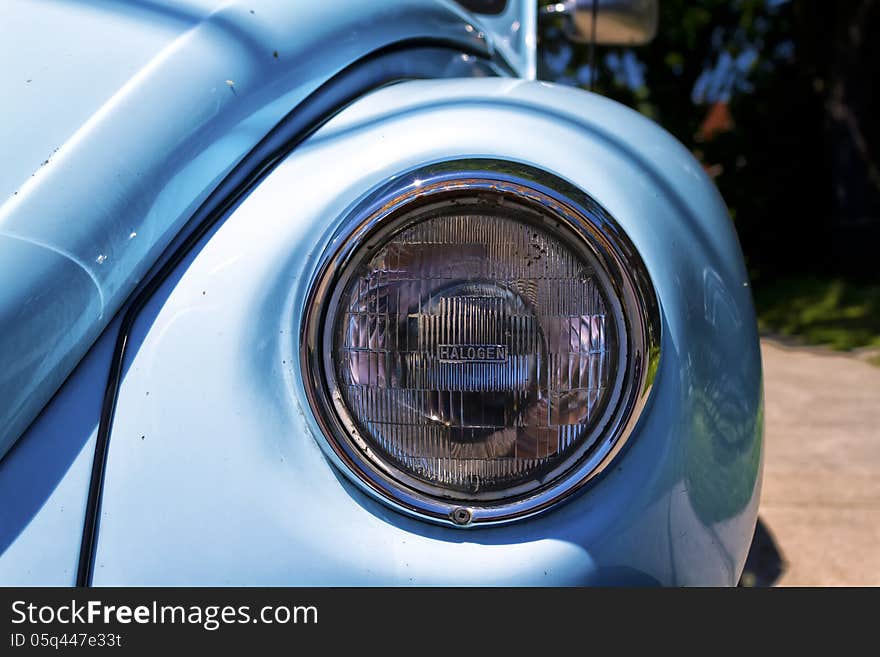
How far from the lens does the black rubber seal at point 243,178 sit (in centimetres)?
79

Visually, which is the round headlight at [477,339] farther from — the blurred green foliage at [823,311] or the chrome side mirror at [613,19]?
the blurred green foliage at [823,311]

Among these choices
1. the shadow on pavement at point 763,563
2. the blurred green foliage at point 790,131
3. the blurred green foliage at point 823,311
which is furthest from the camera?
the blurred green foliage at point 790,131

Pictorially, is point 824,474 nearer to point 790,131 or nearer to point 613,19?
point 613,19

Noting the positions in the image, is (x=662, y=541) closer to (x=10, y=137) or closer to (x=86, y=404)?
(x=86, y=404)

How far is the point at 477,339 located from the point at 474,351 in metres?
0.01

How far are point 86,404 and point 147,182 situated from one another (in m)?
0.25

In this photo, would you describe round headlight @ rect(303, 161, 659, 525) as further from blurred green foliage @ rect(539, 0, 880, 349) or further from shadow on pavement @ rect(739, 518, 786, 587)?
blurred green foliage @ rect(539, 0, 880, 349)

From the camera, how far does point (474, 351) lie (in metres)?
0.78

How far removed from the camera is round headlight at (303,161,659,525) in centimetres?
76

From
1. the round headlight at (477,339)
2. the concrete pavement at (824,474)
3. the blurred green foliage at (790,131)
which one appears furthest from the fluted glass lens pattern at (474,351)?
the blurred green foliage at (790,131)

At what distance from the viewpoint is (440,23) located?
138 centimetres

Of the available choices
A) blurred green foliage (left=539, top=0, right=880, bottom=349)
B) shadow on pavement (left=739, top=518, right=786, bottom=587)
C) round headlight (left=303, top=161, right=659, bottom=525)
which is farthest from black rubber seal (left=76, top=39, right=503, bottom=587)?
blurred green foliage (left=539, top=0, right=880, bottom=349)

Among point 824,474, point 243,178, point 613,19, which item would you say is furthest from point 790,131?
point 243,178
